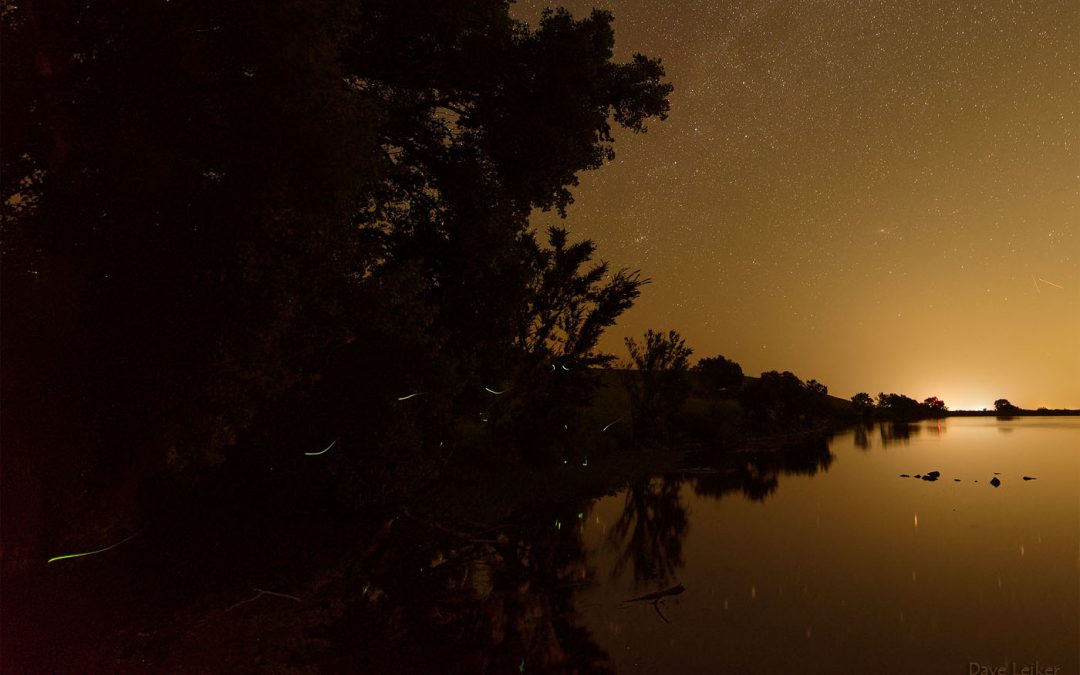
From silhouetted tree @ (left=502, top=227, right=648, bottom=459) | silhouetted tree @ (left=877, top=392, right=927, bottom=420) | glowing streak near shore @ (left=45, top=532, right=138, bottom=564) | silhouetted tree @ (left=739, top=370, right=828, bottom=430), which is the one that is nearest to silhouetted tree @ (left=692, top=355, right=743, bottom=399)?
silhouetted tree @ (left=739, top=370, right=828, bottom=430)

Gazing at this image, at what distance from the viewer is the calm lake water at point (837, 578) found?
25.3 ft

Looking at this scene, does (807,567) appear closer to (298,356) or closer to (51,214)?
(298,356)

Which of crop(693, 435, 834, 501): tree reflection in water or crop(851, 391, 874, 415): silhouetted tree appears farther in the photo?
crop(851, 391, 874, 415): silhouetted tree

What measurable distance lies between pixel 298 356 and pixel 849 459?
33.5 meters

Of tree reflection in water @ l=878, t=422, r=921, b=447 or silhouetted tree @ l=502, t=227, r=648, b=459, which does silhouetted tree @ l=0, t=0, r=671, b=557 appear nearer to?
silhouetted tree @ l=502, t=227, r=648, b=459

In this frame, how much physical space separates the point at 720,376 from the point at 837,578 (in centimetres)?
9235

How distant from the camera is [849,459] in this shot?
35.1 metres

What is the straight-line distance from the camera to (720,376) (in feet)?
330

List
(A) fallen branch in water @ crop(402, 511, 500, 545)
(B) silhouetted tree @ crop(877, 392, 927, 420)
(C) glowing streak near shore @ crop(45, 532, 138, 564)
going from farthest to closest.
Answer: (B) silhouetted tree @ crop(877, 392, 927, 420) → (A) fallen branch in water @ crop(402, 511, 500, 545) → (C) glowing streak near shore @ crop(45, 532, 138, 564)

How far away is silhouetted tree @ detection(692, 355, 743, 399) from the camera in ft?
320

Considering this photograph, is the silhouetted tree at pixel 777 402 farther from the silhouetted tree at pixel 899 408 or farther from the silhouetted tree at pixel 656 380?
the silhouetted tree at pixel 899 408

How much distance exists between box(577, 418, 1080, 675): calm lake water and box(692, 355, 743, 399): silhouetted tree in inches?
2954

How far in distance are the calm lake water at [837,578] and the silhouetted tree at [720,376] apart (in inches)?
2954

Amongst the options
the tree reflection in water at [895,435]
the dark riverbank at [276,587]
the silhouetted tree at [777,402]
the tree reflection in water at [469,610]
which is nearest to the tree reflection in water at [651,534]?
the tree reflection in water at [469,610]
